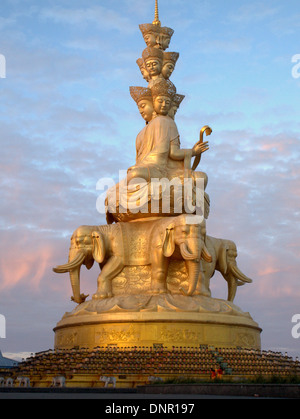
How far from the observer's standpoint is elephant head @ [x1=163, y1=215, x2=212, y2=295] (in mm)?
18766

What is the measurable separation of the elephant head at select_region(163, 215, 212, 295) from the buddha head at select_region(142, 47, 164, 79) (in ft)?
22.9

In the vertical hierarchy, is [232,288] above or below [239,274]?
below

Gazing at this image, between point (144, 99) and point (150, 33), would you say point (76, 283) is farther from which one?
point (150, 33)

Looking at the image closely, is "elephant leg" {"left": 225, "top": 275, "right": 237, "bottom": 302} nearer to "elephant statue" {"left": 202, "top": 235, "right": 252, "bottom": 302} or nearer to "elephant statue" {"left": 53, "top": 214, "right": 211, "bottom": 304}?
"elephant statue" {"left": 202, "top": 235, "right": 252, "bottom": 302}

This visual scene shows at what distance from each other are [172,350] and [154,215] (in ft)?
17.8

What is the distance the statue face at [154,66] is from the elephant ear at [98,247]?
717cm

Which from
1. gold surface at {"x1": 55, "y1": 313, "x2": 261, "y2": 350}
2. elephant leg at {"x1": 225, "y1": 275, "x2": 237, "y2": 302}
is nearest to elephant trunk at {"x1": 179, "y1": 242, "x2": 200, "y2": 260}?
gold surface at {"x1": 55, "y1": 313, "x2": 261, "y2": 350}

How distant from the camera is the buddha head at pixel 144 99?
75.6 feet

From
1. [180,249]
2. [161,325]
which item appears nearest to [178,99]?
[180,249]

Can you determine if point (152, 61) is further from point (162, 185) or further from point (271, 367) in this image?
point (271, 367)

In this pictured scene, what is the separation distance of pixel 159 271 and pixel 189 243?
1.53 metres

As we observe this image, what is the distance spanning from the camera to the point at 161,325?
58.7 ft

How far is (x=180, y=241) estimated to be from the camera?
62.3 feet
